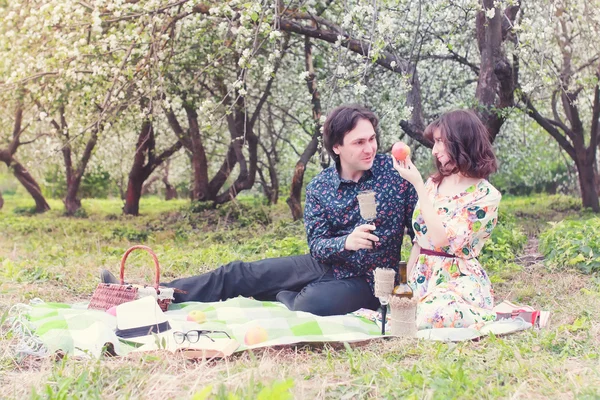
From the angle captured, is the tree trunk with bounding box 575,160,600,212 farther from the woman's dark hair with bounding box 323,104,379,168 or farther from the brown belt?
the brown belt

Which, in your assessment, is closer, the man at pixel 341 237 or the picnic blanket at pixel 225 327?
the picnic blanket at pixel 225 327

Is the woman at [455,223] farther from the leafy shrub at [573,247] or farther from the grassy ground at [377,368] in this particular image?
the leafy shrub at [573,247]

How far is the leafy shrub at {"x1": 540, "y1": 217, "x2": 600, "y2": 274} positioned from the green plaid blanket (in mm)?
2243

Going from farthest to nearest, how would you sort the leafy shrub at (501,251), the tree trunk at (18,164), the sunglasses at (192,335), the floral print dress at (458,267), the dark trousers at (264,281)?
the tree trunk at (18,164) → the leafy shrub at (501,251) → the dark trousers at (264,281) → the floral print dress at (458,267) → the sunglasses at (192,335)

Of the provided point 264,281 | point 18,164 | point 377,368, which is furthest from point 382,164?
point 18,164

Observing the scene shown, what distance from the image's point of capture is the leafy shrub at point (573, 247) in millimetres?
5465

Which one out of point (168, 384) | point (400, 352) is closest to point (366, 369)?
point (400, 352)

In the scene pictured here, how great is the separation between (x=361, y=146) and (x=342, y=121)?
21 cm

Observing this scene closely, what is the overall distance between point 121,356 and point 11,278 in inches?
106

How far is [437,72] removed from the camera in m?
10.3

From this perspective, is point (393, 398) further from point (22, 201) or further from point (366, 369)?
point (22, 201)

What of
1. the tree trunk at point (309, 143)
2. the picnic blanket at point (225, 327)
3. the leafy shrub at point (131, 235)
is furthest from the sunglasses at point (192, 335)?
the leafy shrub at point (131, 235)

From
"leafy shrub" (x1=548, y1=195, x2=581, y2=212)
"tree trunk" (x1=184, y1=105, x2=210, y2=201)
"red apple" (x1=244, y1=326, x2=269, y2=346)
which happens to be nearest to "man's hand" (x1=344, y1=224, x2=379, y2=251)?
"red apple" (x1=244, y1=326, x2=269, y2=346)

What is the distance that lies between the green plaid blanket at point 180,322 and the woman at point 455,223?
0.43 metres
